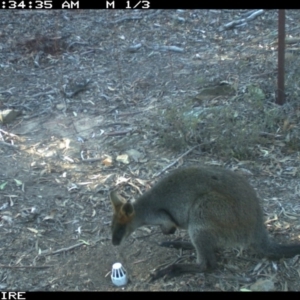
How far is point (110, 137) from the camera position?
22.7 feet

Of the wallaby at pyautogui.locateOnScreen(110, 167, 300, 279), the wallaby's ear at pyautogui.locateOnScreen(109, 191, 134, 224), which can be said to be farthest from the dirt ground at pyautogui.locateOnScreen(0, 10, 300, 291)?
the wallaby's ear at pyautogui.locateOnScreen(109, 191, 134, 224)

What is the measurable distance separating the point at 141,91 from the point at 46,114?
48.9 inches

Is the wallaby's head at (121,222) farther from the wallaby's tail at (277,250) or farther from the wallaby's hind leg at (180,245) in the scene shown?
the wallaby's tail at (277,250)

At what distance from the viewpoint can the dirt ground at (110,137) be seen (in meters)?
4.99

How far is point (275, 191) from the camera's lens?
578 centimetres

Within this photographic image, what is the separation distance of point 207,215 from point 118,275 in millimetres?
812

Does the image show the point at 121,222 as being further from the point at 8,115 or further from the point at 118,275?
the point at 8,115

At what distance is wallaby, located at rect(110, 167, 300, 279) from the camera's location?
467 centimetres

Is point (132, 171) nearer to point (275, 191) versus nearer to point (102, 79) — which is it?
point (275, 191)

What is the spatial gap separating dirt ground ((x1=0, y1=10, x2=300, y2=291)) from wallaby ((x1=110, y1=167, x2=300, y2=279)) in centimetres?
16

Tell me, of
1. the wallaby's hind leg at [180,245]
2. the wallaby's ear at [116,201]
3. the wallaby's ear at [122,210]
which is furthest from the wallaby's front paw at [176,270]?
the wallaby's ear at [116,201]

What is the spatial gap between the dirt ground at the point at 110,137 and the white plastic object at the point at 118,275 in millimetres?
84

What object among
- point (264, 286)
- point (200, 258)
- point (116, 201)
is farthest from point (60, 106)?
point (264, 286)

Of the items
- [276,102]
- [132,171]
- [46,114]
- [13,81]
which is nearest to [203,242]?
[132,171]
